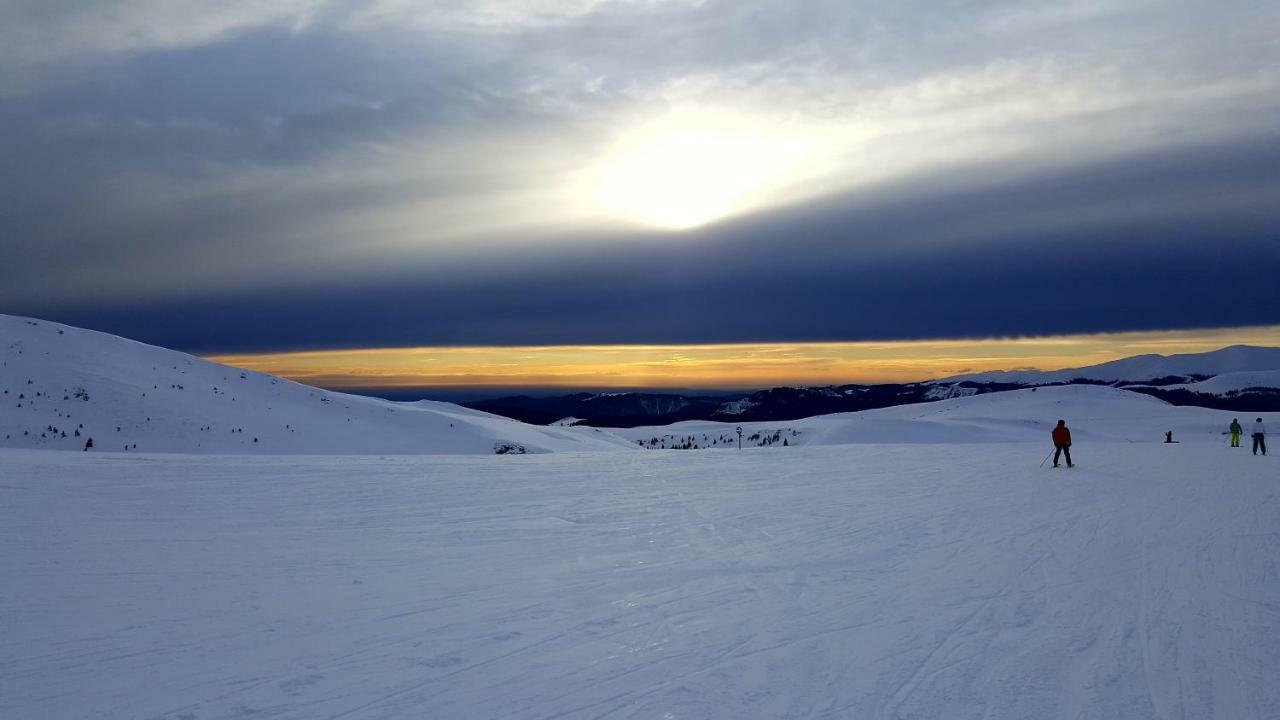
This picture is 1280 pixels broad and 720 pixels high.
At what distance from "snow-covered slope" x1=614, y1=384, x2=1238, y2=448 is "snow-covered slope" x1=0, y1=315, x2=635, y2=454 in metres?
17.8

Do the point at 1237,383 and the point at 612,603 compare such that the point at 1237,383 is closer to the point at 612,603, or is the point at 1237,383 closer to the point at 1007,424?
the point at 1007,424

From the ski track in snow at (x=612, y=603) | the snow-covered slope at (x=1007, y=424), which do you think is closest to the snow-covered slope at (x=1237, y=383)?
the snow-covered slope at (x=1007, y=424)

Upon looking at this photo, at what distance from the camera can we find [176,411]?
3016 centimetres

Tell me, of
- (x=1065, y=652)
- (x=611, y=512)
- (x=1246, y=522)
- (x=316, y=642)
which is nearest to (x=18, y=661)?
(x=316, y=642)

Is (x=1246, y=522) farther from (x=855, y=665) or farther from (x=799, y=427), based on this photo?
(x=799, y=427)

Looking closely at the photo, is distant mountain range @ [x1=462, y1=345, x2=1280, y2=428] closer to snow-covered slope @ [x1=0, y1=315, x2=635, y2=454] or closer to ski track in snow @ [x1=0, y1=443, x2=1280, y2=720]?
snow-covered slope @ [x1=0, y1=315, x2=635, y2=454]

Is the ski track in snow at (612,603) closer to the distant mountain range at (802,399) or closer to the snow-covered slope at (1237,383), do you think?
the distant mountain range at (802,399)

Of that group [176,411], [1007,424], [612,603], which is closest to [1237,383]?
[1007,424]

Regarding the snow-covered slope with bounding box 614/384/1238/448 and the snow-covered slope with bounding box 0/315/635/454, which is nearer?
the snow-covered slope with bounding box 0/315/635/454

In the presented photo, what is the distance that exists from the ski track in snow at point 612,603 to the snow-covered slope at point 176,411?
12.1 metres

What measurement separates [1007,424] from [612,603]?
52001mm

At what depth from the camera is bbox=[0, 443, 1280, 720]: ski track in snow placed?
595cm

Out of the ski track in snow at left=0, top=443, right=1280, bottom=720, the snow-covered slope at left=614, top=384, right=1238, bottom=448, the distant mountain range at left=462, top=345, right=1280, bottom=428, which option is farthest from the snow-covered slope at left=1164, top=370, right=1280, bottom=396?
the ski track in snow at left=0, top=443, right=1280, bottom=720

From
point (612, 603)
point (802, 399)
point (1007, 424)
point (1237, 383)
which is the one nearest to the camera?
point (612, 603)
